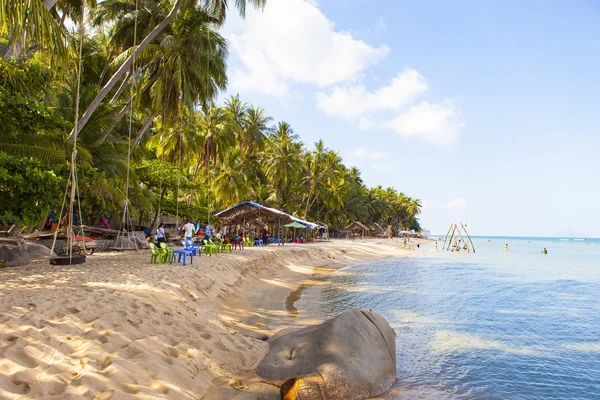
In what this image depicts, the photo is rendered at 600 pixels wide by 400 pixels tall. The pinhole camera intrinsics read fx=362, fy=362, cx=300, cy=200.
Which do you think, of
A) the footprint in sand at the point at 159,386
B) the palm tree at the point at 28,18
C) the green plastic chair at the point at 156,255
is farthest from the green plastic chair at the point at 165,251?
the footprint in sand at the point at 159,386

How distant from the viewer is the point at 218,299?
31.7 feet

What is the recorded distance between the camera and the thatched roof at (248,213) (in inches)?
1000

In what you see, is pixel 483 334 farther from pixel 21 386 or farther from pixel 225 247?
pixel 225 247

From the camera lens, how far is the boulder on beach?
10594mm

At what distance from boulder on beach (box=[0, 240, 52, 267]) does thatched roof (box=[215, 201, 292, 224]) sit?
14082mm

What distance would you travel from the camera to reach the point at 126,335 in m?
4.92

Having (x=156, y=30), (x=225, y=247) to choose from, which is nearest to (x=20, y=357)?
(x=156, y=30)

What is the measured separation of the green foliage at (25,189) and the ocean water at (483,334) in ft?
24.2

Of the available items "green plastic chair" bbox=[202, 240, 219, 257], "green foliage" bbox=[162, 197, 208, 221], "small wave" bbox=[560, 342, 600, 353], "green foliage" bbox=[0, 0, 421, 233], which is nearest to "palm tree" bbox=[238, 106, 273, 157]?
"green foliage" bbox=[0, 0, 421, 233]

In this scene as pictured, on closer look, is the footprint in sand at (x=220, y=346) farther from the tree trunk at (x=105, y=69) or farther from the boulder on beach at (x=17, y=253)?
the tree trunk at (x=105, y=69)

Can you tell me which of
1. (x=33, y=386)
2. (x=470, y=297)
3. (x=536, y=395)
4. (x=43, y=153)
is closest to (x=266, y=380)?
(x=33, y=386)

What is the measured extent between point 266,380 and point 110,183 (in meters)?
13.1

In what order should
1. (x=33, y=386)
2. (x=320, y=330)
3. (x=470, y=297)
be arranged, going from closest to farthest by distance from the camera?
(x=33, y=386) → (x=320, y=330) → (x=470, y=297)

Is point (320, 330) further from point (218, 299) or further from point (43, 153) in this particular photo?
point (43, 153)
